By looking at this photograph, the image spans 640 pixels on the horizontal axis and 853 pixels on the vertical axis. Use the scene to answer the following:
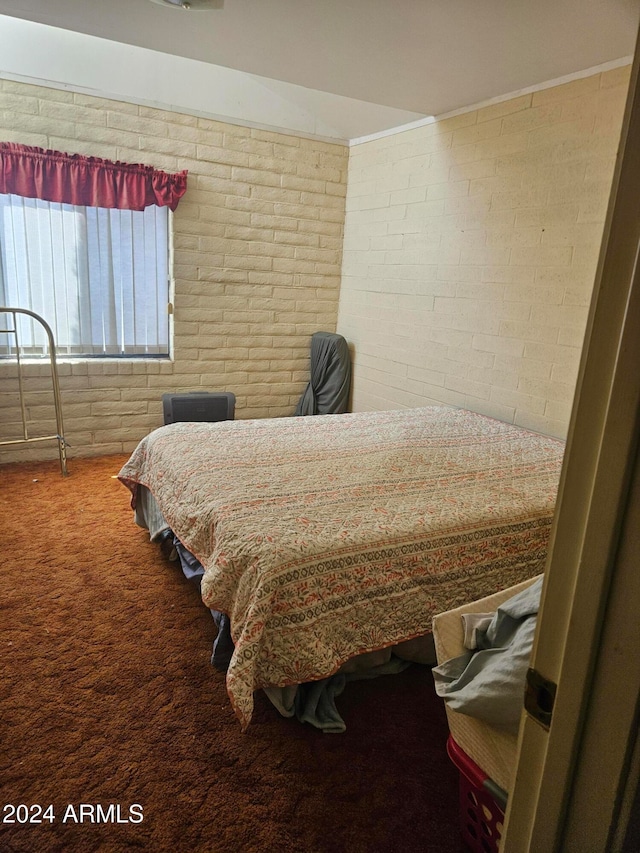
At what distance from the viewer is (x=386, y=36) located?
2.50 m

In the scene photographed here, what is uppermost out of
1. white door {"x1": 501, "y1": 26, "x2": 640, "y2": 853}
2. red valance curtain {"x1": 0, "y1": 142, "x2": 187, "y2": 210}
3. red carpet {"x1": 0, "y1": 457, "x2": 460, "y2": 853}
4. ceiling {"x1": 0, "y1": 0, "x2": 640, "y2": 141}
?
ceiling {"x1": 0, "y1": 0, "x2": 640, "y2": 141}

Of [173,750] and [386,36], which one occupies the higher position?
[386,36]

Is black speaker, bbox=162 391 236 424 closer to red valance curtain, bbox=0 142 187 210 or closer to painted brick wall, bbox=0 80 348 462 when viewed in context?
painted brick wall, bbox=0 80 348 462

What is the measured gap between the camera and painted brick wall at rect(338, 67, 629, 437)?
278 centimetres

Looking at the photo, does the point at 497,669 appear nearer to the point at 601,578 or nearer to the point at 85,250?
the point at 601,578

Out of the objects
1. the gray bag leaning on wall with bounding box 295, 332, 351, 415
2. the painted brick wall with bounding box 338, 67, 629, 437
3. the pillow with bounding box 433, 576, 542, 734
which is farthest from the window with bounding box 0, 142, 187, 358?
the pillow with bounding box 433, 576, 542, 734

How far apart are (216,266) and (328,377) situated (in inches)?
46.2

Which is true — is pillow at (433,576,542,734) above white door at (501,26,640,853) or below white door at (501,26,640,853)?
below

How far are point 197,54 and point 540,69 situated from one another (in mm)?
1726

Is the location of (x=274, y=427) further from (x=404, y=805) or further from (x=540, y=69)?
(x=540, y=69)

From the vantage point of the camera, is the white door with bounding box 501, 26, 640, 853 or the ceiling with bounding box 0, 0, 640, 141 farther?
the ceiling with bounding box 0, 0, 640, 141

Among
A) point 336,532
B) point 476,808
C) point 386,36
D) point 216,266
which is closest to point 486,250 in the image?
point 386,36

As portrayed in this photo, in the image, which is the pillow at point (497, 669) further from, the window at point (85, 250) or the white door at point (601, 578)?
the window at point (85, 250)

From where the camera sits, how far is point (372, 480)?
7.43 feet
